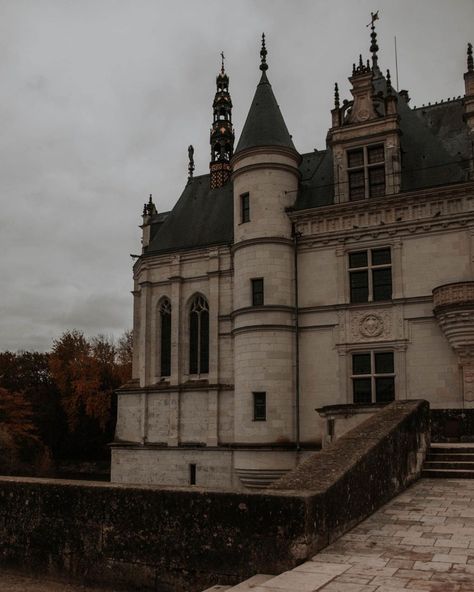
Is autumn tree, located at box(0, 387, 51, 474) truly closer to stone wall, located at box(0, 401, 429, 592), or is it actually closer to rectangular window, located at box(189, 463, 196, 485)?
Result: rectangular window, located at box(189, 463, 196, 485)

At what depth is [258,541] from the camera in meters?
6.72

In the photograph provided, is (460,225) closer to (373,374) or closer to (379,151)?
(379,151)

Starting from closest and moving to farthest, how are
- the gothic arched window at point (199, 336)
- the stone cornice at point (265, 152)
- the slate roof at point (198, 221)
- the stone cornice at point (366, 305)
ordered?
the stone cornice at point (366, 305)
the stone cornice at point (265, 152)
the gothic arched window at point (199, 336)
the slate roof at point (198, 221)

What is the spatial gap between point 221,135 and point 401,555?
3136cm

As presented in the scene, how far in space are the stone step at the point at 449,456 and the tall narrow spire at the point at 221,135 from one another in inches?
911

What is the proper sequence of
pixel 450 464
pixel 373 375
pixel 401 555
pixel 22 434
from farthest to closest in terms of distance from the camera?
pixel 22 434
pixel 373 375
pixel 450 464
pixel 401 555

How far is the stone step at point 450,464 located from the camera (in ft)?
39.9

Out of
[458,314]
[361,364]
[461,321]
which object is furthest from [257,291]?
[461,321]

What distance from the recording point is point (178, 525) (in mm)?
7145

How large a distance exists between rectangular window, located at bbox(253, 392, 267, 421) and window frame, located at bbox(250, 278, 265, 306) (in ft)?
12.2

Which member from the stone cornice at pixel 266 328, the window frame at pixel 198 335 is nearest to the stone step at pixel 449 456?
Answer: the stone cornice at pixel 266 328

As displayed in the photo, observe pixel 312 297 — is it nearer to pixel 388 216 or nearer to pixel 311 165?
pixel 388 216

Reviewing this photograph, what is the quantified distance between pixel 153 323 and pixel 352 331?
1066cm

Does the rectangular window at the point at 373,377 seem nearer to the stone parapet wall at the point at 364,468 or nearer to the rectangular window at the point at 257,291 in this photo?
the rectangular window at the point at 257,291
